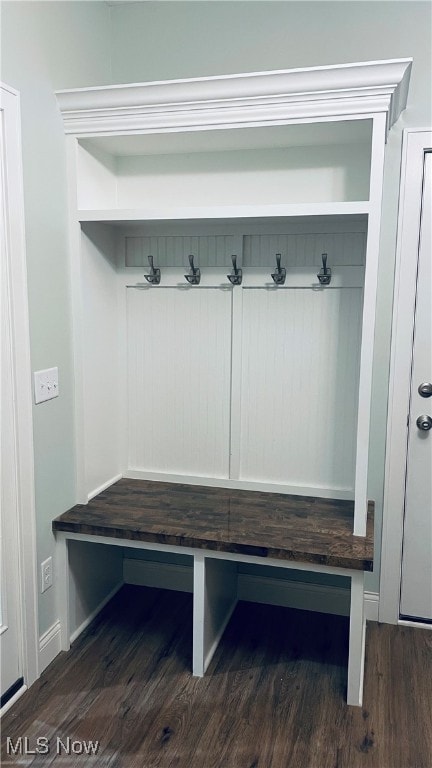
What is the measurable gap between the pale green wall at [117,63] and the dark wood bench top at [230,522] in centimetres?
19

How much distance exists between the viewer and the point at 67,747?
180 cm

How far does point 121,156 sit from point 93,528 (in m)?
1.52

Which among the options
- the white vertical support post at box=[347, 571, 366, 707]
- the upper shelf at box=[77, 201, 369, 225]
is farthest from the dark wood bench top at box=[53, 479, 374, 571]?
the upper shelf at box=[77, 201, 369, 225]

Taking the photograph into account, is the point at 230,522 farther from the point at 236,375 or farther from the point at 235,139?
the point at 235,139

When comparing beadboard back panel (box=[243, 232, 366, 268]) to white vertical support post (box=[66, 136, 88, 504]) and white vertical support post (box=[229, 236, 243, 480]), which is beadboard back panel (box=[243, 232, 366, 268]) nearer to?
white vertical support post (box=[229, 236, 243, 480])

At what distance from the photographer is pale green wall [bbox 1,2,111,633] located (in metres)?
1.91

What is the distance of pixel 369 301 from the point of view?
193cm

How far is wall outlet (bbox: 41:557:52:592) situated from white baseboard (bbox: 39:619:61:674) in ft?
0.56

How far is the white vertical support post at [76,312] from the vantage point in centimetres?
218

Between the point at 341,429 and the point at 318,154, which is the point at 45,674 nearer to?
the point at 341,429

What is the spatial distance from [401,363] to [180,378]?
924 mm

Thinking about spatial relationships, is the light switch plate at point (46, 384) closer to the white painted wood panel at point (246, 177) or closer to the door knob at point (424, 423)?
the white painted wood panel at point (246, 177)

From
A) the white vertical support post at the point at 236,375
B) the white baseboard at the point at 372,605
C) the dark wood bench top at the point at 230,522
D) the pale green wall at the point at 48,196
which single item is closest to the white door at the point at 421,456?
the white baseboard at the point at 372,605

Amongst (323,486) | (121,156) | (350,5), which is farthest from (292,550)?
(350,5)
